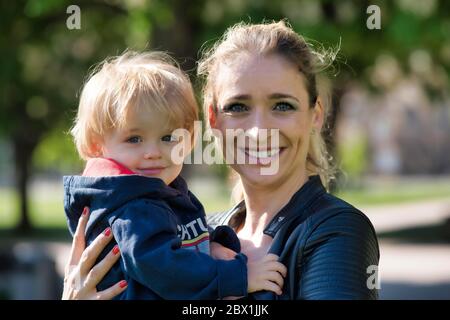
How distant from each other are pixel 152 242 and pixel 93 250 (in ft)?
0.79

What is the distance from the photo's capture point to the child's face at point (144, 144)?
8.09ft

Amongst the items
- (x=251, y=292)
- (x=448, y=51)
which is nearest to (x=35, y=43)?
(x=448, y=51)

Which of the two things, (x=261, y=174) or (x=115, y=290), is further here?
(x=261, y=174)

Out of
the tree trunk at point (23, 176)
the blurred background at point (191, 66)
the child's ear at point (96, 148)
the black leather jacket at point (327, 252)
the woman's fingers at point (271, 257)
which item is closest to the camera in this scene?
the black leather jacket at point (327, 252)

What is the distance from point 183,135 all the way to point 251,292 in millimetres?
553

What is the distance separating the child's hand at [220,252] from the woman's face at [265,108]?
0.79 ft

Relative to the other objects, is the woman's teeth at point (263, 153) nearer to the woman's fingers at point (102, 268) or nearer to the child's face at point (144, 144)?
the child's face at point (144, 144)

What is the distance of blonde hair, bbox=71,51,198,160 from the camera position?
247 centimetres

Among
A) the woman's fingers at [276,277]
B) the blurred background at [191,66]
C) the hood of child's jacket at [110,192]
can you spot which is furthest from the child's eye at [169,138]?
the blurred background at [191,66]

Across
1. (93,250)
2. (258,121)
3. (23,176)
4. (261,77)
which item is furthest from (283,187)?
(23,176)

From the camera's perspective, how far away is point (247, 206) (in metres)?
2.77

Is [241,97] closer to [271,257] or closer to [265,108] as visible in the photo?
[265,108]

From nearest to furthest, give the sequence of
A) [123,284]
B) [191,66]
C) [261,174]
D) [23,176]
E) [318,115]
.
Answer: [123,284]
[261,174]
[318,115]
[191,66]
[23,176]

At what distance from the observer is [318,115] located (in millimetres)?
2744
